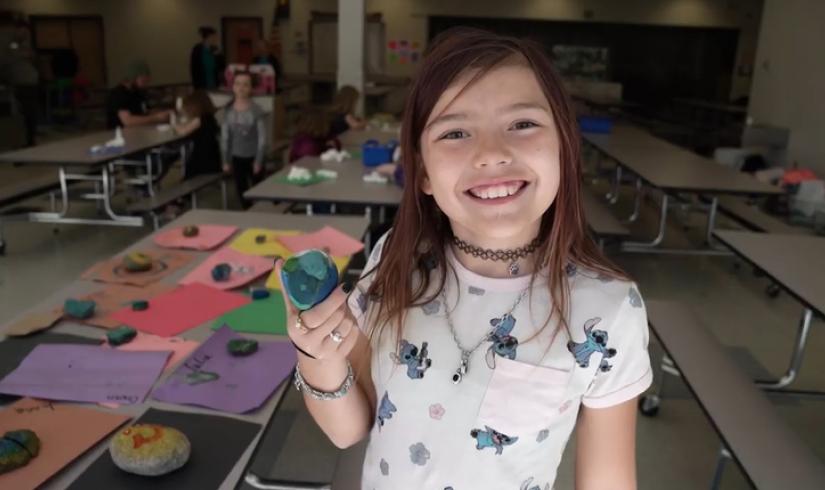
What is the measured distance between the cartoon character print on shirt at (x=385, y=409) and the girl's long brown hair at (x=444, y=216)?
10cm

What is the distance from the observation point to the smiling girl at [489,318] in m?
0.95

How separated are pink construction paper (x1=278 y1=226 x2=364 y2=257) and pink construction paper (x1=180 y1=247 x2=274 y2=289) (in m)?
0.19

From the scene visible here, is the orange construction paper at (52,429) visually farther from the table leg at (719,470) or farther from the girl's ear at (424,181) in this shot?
the table leg at (719,470)

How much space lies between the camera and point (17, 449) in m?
1.19

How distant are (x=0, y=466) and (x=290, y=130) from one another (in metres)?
9.64

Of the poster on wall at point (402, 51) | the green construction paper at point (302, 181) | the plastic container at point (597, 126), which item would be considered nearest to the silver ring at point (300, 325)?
the green construction paper at point (302, 181)

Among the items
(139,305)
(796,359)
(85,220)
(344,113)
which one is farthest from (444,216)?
(344,113)

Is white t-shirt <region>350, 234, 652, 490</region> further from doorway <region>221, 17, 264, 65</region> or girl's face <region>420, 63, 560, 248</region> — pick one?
doorway <region>221, 17, 264, 65</region>

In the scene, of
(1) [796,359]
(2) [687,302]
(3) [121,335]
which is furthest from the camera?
(2) [687,302]

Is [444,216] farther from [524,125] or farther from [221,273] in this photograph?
[221,273]

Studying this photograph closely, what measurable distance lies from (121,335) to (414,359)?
992 millimetres

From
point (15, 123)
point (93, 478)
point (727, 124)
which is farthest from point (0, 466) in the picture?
point (727, 124)

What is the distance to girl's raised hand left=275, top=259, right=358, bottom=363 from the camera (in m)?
0.90

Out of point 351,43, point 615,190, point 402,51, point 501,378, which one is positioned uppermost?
point 402,51
